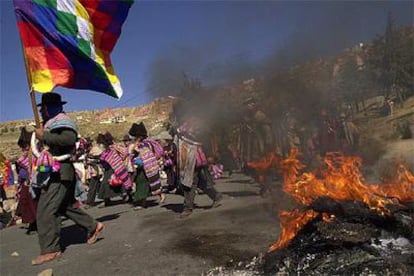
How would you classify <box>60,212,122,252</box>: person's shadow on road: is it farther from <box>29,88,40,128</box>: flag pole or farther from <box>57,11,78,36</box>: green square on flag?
<box>57,11,78,36</box>: green square on flag

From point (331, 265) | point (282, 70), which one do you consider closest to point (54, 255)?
point (331, 265)

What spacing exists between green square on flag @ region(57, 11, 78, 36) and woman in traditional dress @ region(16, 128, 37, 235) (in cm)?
308

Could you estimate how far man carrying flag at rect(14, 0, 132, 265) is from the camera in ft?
19.6

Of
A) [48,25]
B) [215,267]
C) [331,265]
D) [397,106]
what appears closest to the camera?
[331,265]

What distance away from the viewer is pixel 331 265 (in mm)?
4270

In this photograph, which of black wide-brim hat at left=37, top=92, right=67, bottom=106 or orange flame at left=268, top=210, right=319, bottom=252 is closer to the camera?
orange flame at left=268, top=210, right=319, bottom=252

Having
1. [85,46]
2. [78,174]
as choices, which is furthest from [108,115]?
[85,46]

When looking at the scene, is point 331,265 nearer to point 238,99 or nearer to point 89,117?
point 238,99

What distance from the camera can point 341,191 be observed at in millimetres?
5207

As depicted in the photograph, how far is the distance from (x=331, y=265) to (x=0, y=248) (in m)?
5.61

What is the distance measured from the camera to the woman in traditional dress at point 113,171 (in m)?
10.8

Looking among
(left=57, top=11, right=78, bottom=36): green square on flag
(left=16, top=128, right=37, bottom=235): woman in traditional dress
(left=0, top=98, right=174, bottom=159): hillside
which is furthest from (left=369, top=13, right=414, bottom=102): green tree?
(left=57, top=11, right=78, bottom=36): green square on flag

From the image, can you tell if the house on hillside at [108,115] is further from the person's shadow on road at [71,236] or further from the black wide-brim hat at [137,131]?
the person's shadow on road at [71,236]

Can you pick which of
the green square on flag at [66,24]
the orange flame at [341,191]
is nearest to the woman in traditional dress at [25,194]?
the green square on flag at [66,24]
